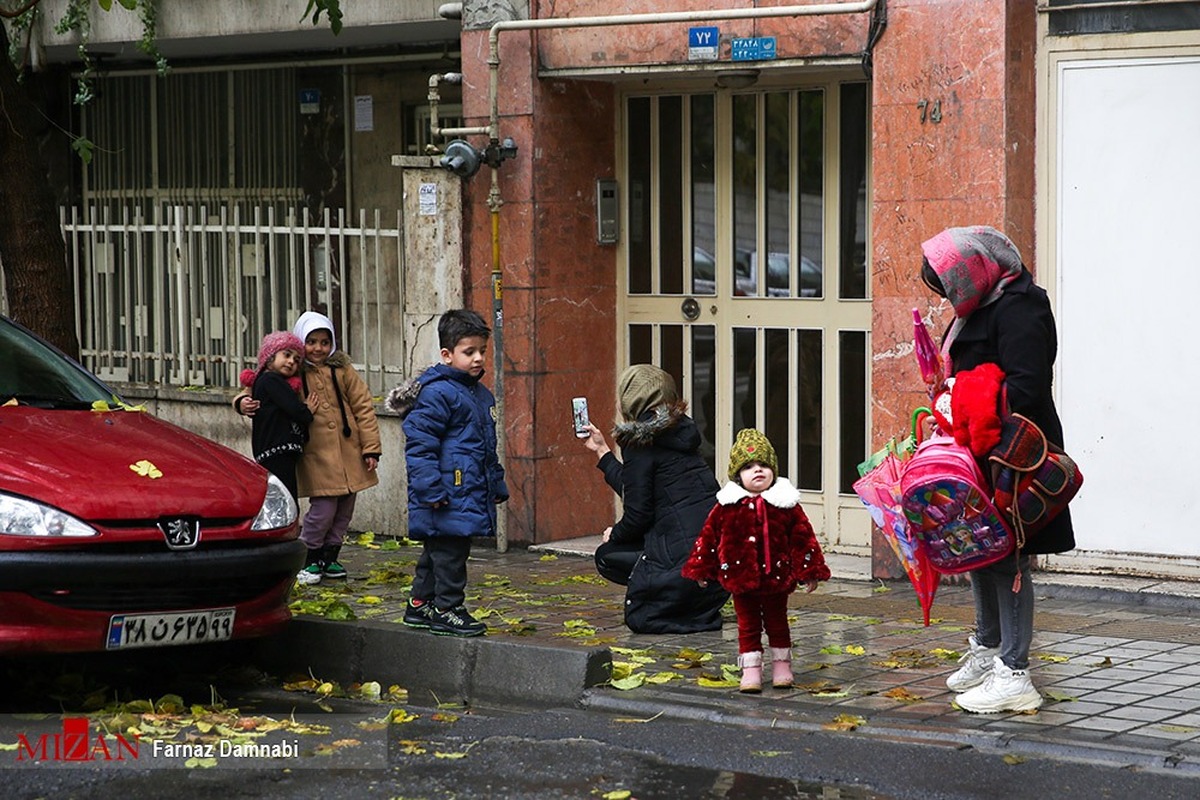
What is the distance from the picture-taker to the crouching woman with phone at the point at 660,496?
8391 millimetres

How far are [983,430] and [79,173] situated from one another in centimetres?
1036

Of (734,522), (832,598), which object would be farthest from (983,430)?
(832,598)

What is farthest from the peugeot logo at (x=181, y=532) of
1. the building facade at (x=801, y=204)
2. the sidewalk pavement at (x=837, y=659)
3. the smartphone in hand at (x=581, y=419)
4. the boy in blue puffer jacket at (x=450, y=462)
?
the building facade at (x=801, y=204)

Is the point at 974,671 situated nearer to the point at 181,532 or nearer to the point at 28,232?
the point at 181,532

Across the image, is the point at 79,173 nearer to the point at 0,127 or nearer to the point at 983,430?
the point at 0,127

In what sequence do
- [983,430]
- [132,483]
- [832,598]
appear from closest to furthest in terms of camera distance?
1. [983,430]
2. [132,483]
3. [832,598]

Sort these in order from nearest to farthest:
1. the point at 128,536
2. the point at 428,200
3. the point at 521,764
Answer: the point at 521,764, the point at 128,536, the point at 428,200

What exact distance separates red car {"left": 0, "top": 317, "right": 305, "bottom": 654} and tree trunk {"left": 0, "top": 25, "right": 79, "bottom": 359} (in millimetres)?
2585

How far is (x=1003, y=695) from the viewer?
6883 mm

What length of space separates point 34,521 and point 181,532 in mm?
566

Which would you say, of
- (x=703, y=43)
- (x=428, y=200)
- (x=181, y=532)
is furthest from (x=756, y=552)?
(x=428, y=200)

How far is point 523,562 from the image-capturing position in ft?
36.0

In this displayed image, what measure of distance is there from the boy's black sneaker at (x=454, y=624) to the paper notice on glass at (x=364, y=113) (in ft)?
20.2

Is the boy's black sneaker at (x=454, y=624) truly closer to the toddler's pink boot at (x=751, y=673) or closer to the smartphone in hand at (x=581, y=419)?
the smartphone in hand at (x=581, y=419)
